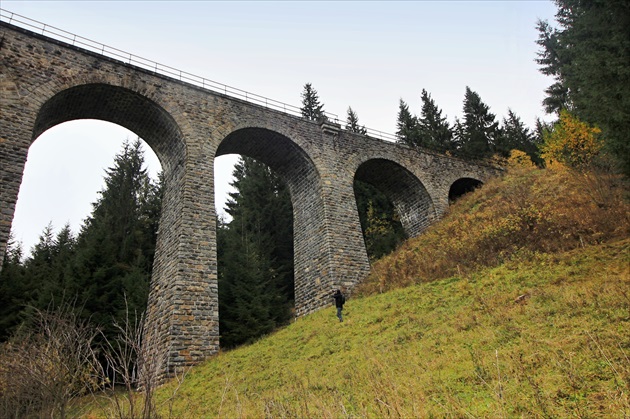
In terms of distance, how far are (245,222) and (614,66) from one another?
2302 centimetres

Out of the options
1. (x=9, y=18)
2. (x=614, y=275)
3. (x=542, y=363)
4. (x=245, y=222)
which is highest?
(x=9, y=18)

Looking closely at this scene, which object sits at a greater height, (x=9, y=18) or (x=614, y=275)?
(x=9, y=18)

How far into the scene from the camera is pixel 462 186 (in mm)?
28078

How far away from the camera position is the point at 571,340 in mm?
6043

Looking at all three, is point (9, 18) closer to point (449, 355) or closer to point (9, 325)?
point (9, 325)

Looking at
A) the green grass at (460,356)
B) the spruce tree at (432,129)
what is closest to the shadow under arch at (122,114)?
the green grass at (460,356)

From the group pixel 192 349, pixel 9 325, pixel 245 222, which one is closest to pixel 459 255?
pixel 192 349

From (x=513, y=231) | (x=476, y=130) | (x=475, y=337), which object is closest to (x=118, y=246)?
(x=513, y=231)

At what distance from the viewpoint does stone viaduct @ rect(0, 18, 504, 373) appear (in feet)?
43.3

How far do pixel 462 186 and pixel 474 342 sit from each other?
22428 millimetres

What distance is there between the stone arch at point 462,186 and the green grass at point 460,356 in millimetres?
15433

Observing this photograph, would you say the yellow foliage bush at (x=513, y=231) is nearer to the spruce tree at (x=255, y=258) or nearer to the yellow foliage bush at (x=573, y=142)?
the yellow foliage bush at (x=573, y=142)

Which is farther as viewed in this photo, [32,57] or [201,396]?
[32,57]

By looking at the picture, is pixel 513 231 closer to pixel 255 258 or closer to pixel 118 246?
pixel 255 258
